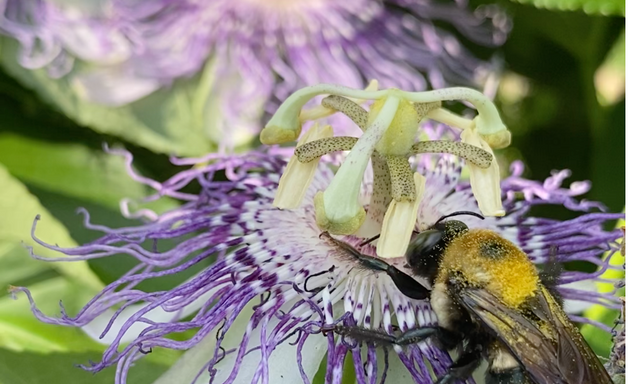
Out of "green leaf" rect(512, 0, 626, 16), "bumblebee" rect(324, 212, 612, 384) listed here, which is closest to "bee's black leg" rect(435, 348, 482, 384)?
"bumblebee" rect(324, 212, 612, 384)

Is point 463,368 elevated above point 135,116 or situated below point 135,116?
below

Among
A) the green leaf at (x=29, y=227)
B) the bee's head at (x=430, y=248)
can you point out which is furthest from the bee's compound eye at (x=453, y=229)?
the green leaf at (x=29, y=227)

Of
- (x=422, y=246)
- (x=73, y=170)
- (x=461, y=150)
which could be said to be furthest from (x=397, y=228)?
(x=73, y=170)

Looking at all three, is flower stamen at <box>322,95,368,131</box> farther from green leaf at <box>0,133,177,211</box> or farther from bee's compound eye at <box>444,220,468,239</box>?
green leaf at <box>0,133,177,211</box>

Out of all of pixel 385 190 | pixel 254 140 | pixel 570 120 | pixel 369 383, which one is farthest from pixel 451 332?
pixel 570 120

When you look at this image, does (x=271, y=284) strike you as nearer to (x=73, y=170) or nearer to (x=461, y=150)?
(x=461, y=150)

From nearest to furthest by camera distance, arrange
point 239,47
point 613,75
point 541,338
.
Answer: point 541,338 → point 613,75 → point 239,47
